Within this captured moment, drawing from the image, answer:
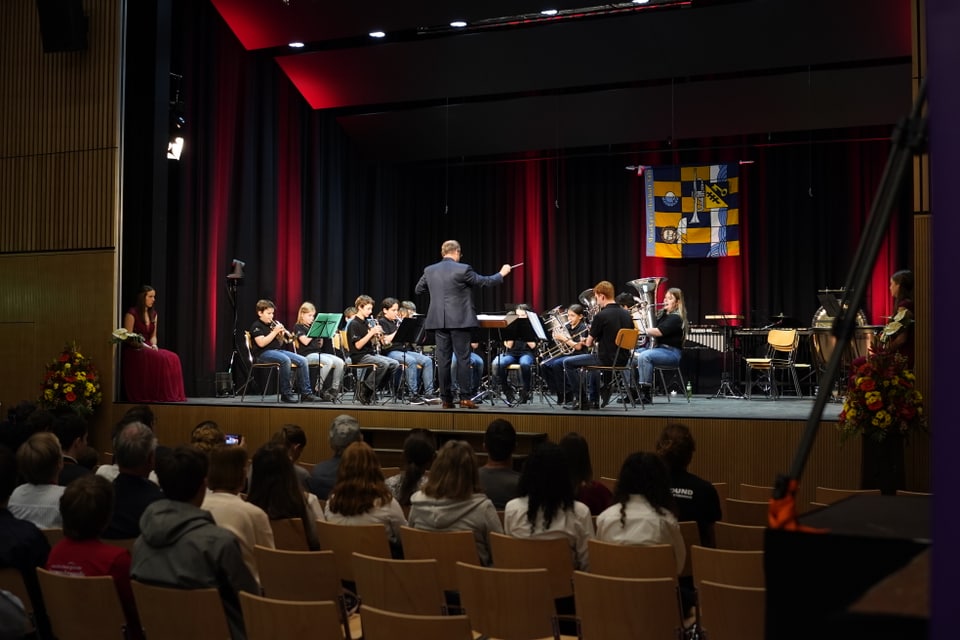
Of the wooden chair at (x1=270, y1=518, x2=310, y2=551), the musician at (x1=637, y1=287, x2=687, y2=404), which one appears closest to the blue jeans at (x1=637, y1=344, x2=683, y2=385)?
the musician at (x1=637, y1=287, x2=687, y2=404)

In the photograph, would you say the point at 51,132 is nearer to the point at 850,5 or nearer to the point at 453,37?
the point at 453,37

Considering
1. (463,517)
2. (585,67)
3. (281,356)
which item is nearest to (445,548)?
(463,517)

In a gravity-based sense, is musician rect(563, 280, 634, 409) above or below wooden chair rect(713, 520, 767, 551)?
above

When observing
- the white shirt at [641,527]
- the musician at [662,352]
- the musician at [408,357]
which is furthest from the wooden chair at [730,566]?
the musician at [408,357]

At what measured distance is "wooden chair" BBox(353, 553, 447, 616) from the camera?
342 centimetres

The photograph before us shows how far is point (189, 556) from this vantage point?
3168 mm

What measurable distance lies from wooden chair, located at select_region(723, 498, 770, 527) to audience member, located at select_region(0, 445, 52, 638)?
3487mm

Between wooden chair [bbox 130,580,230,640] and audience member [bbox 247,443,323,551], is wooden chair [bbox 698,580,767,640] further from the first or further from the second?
audience member [bbox 247,443,323,551]

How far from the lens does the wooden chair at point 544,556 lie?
12.4ft

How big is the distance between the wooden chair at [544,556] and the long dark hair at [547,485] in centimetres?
18

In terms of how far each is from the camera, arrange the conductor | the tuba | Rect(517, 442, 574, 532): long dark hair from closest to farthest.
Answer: Rect(517, 442, 574, 532): long dark hair < the conductor < the tuba

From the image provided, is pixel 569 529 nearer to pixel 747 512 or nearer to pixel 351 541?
pixel 351 541

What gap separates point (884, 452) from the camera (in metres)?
6.55

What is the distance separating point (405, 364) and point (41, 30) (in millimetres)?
5186
